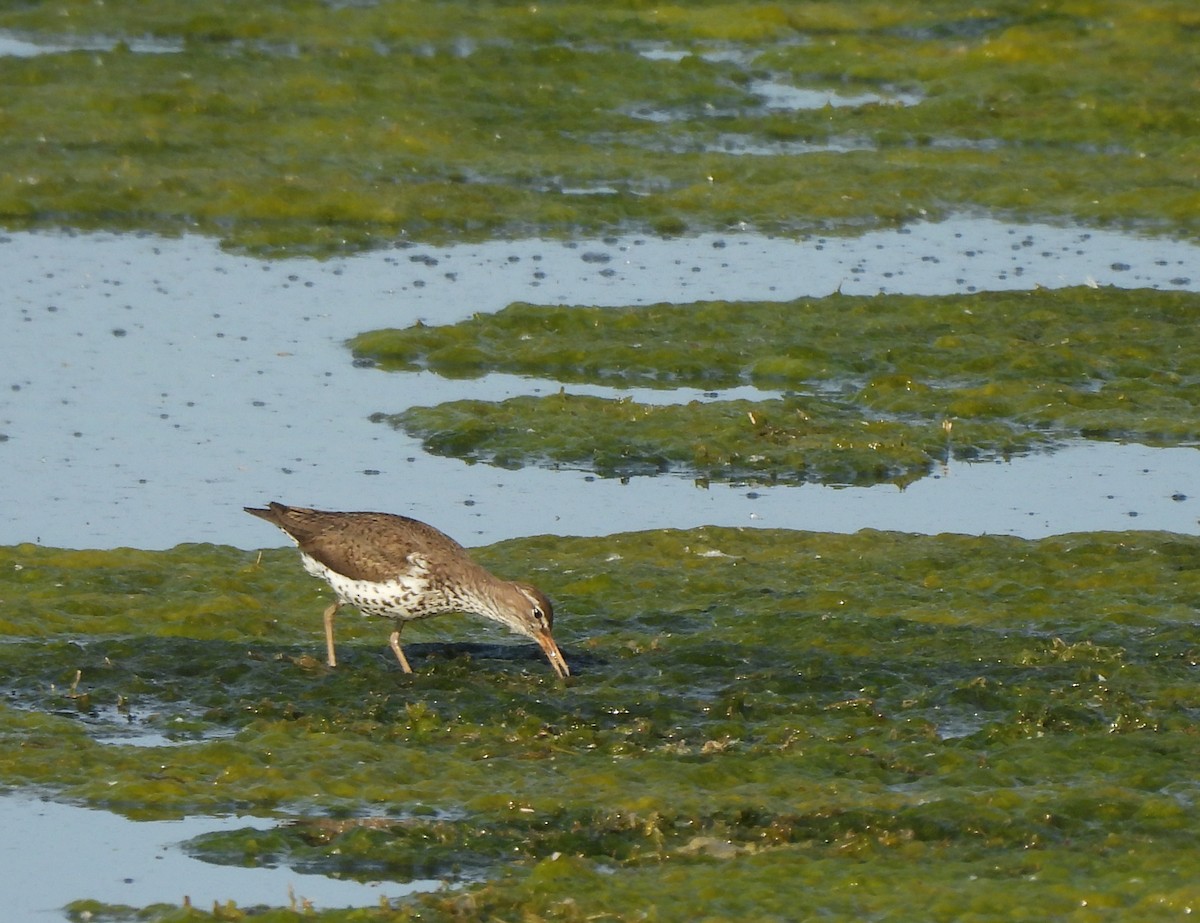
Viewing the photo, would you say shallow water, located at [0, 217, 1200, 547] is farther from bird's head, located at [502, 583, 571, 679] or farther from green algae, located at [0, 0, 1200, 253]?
bird's head, located at [502, 583, 571, 679]

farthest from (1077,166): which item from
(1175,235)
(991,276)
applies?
(991,276)

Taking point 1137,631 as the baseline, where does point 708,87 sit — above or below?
above

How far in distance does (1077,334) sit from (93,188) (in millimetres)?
10254

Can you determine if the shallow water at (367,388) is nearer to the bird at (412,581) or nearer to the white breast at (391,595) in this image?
the bird at (412,581)

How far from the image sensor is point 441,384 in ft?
54.6

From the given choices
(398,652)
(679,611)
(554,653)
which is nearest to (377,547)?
(398,652)

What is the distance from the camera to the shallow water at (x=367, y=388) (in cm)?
1358

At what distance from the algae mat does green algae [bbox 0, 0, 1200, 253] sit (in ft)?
31.3

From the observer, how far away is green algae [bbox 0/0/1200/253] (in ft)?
Result: 71.8

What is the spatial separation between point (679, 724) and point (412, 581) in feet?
4.80

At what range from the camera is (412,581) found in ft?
33.5

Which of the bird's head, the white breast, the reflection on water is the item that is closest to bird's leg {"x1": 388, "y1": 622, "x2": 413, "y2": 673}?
the white breast

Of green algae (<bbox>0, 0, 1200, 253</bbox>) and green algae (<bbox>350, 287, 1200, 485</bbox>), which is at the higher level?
green algae (<bbox>0, 0, 1200, 253</bbox>)

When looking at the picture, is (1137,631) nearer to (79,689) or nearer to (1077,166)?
(79,689)
